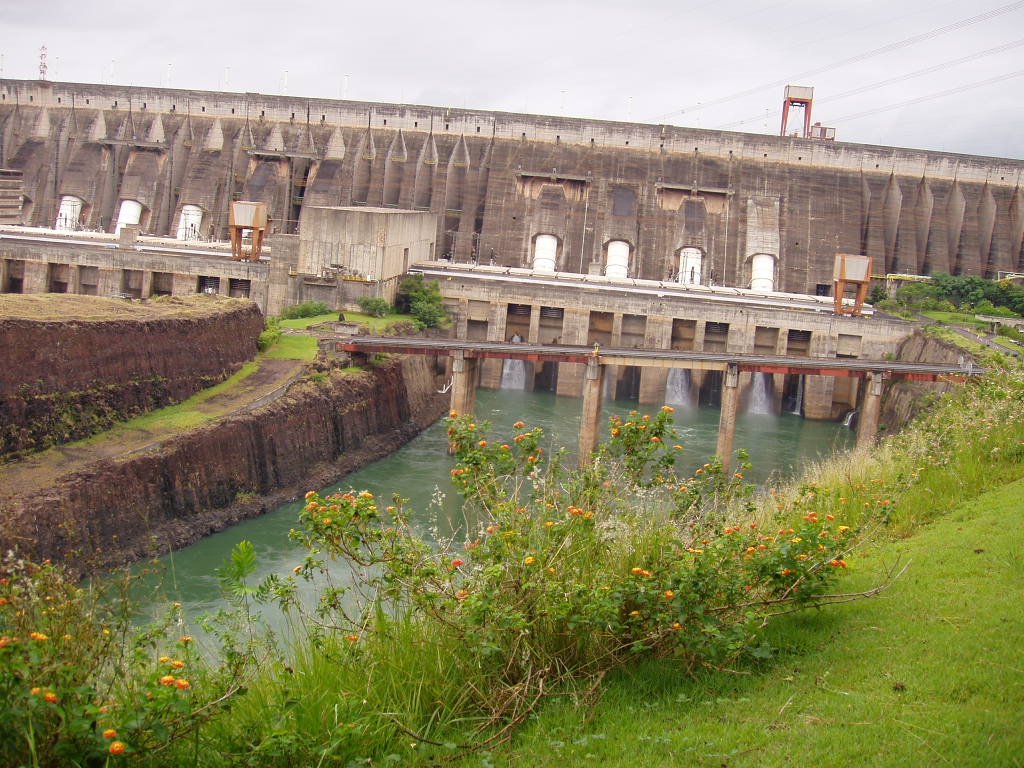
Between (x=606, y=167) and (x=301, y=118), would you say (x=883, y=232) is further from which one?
(x=301, y=118)

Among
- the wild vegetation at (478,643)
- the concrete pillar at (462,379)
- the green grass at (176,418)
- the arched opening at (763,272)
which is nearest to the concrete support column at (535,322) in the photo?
the concrete pillar at (462,379)

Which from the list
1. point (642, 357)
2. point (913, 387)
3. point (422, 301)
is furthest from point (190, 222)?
point (913, 387)

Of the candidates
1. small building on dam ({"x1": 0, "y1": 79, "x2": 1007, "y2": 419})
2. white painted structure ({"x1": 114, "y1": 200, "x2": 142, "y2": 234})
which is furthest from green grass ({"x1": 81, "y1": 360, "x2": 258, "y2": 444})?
white painted structure ({"x1": 114, "y1": 200, "x2": 142, "y2": 234})

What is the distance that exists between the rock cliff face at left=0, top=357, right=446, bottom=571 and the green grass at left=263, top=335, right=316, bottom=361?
1.76m

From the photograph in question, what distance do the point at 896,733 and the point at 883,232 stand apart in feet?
167

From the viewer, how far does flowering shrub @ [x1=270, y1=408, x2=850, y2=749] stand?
28.4 feet

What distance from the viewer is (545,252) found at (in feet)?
173

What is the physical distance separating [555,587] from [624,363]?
954 inches

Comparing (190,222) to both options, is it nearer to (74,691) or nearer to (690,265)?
(690,265)

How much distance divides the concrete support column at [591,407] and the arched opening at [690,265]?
21130mm

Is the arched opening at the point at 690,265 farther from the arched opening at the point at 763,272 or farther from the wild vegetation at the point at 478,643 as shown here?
the wild vegetation at the point at 478,643

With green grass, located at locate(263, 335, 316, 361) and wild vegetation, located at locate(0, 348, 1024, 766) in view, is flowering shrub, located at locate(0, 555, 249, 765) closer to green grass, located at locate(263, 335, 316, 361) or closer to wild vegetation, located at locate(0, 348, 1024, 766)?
wild vegetation, located at locate(0, 348, 1024, 766)

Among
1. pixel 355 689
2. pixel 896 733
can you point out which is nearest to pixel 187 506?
pixel 355 689

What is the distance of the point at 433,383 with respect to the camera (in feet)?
131
